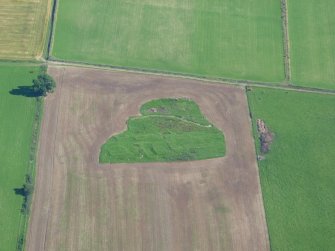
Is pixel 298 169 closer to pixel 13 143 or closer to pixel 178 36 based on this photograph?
pixel 178 36

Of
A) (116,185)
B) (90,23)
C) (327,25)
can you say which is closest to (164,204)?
(116,185)

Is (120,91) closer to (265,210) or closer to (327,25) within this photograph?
(265,210)

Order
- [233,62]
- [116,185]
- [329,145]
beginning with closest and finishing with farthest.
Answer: [116,185] < [329,145] < [233,62]

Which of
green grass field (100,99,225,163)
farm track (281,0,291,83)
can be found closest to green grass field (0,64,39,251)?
green grass field (100,99,225,163)

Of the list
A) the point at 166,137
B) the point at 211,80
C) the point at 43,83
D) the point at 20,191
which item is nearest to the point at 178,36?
the point at 211,80

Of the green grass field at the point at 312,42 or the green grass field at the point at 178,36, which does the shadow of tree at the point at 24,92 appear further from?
the green grass field at the point at 312,42

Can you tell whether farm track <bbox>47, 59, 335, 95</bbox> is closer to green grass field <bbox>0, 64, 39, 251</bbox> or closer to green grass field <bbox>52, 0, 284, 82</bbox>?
green grass field <bbox>52, 0, 284, 82</bbox>

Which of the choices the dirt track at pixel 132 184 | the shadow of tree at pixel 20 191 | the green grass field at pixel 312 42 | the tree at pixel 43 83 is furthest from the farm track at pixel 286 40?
the shadow of tree at pixel 20 191
